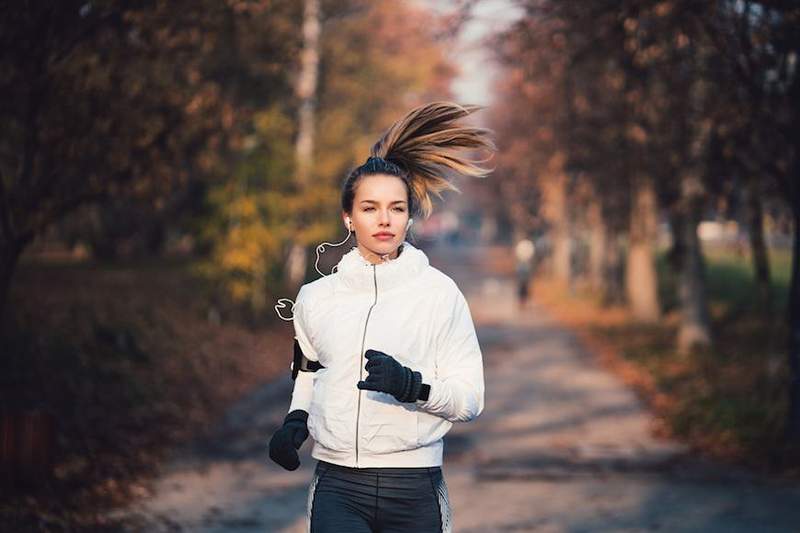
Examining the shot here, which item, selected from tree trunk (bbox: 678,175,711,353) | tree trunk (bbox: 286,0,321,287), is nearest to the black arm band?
tree trunk (bbox: 678,175,711,353)

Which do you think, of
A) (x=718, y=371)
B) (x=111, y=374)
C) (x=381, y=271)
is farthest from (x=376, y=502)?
(x=718, y=371)

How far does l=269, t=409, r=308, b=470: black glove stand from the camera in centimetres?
374

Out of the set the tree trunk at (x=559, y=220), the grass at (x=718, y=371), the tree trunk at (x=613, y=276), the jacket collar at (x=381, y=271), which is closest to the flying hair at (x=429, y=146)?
the jacket collar at (x=381, y=271)

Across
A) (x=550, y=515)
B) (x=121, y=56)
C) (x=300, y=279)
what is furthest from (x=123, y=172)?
(x=300, y=279)

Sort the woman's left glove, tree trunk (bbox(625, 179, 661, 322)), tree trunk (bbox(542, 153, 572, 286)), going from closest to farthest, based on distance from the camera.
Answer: the woman's left glove < tree trunk (bbox(625, 179, 661, 322)) < tree trunk (bbox(542, 153, 572, 286))

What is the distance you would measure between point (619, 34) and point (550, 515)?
6.18 meters

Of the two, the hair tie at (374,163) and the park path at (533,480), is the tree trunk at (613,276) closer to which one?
the park path at (533,480)

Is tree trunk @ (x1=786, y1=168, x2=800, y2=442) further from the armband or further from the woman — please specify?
the armband

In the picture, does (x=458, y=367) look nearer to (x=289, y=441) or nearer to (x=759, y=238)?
(x=289, y=441)

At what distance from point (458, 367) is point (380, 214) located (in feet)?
2.01

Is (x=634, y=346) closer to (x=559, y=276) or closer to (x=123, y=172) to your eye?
(x=123, y=172)

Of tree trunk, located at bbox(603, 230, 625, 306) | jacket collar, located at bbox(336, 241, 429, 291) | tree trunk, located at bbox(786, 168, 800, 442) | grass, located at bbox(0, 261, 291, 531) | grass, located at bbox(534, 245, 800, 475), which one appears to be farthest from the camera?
tree trunk, located at bbox(603, 230, 625, 306)

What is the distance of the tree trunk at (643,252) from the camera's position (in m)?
23.5

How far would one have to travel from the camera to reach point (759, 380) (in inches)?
544
